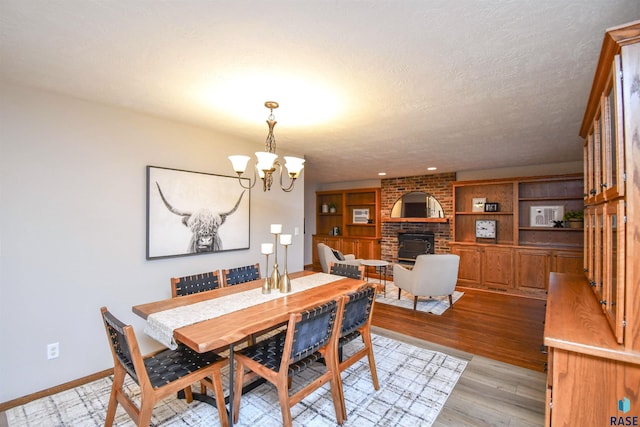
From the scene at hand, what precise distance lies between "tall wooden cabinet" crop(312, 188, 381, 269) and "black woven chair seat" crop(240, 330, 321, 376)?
529cm

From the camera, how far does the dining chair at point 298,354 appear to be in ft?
5.44

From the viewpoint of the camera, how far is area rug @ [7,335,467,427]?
6.48 feet

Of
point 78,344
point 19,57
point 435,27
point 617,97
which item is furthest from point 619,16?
point 78,344

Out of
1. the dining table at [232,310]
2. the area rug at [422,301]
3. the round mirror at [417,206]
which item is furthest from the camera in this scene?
the round mirror at [417,206]

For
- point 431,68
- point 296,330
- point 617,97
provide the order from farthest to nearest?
point 431,68 → point 296,330 → point 617,97

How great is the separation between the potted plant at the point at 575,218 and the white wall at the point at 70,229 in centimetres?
599

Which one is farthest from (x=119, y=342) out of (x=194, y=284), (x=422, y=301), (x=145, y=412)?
(x=422, y=301)

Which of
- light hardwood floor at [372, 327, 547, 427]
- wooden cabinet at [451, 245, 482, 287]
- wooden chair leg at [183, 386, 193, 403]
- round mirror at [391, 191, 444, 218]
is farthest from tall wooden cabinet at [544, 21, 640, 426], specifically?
round mirror at [391, 191, 444, 218]

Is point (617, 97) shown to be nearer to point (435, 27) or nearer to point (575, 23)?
point (575, 23)

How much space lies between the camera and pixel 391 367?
2711 millimetres

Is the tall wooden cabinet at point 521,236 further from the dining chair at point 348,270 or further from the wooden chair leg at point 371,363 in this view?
the wooden chair leg at point 371,363

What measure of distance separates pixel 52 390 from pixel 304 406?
1.98m

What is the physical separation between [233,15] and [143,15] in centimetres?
43

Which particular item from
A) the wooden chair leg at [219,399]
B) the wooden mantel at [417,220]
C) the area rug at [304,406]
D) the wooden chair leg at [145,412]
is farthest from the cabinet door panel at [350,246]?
the wooden chair leg at [145,412]
